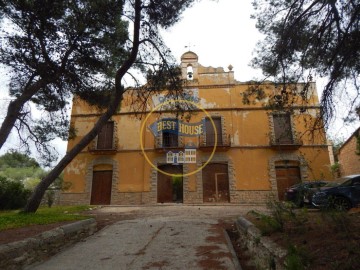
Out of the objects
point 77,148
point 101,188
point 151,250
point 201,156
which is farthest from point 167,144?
point 151,250

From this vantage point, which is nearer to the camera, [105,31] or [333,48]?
[333,48]

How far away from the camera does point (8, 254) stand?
148 inches

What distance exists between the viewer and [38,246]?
179 inches

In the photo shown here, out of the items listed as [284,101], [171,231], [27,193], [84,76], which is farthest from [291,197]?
[27,193]

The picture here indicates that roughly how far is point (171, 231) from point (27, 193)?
36.7ft

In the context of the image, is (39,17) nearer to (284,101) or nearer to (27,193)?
(284,101)

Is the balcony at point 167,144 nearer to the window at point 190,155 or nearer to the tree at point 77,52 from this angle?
the window at point 190,155

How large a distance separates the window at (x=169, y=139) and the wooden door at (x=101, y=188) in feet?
14.2

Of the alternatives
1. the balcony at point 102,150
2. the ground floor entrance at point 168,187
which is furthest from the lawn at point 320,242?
the balcony at point 102,150

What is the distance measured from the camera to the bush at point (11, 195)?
13324 millimetres

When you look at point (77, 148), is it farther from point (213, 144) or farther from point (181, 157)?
point (213, 144)

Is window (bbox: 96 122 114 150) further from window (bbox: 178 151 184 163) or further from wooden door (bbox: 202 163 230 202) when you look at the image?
wooden door (bbox: 202 163 230 202)

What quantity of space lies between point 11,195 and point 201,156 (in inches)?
433

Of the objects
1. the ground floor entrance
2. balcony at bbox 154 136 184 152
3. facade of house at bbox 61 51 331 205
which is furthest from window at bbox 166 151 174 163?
the ground floor entrance
